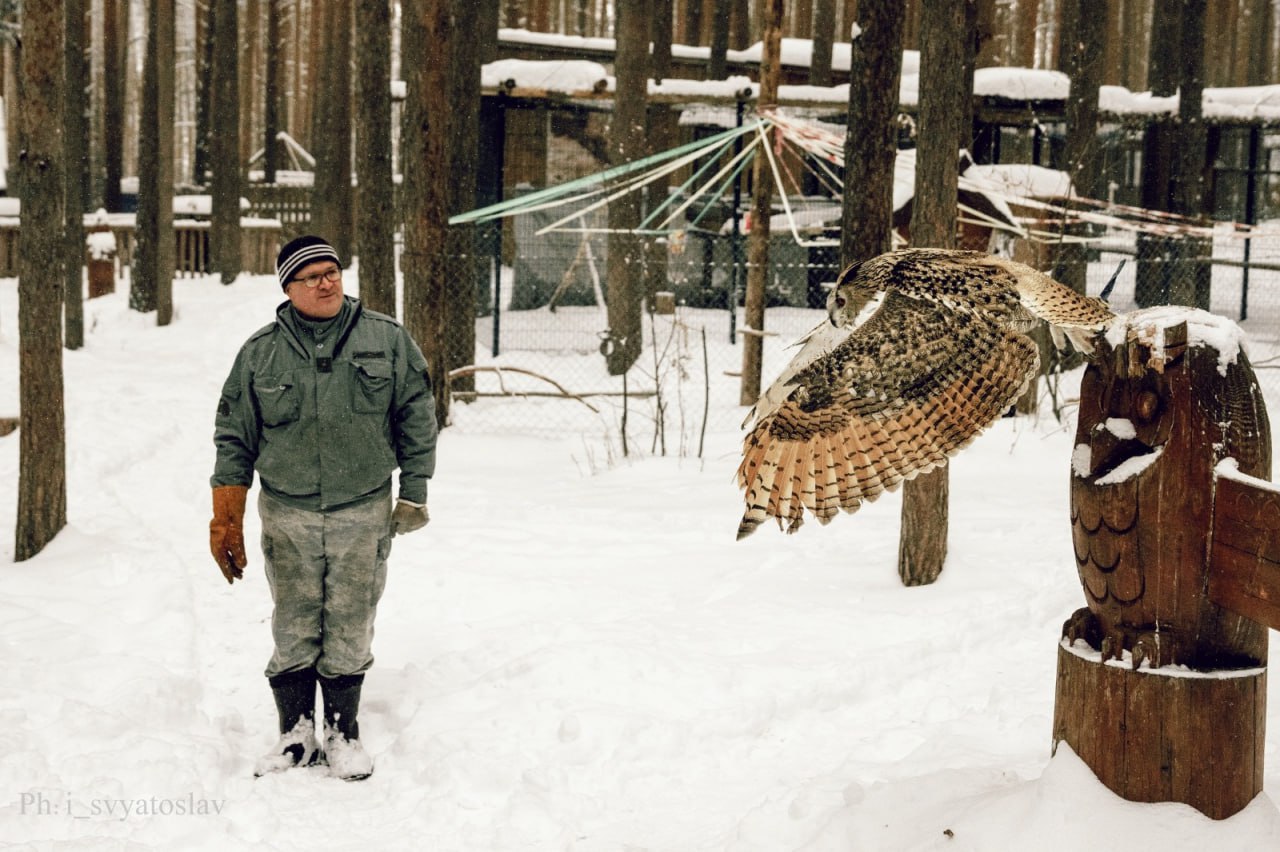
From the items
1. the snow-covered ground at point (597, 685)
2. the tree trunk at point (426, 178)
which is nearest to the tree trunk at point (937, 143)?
the snow-covered ground at point (597, 685)

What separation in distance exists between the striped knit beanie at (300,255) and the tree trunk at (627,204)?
8.10 m

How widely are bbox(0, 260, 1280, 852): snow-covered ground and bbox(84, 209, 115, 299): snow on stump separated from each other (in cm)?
1140

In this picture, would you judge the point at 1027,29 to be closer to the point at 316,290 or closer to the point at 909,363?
the point at 316,290

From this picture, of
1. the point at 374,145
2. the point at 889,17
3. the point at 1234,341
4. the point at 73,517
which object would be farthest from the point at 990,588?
the point at 374,145

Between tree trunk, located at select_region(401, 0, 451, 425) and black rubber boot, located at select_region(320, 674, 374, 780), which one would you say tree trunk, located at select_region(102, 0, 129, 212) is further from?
black rubber boot, located at select_region(320, 674, 374, 780)

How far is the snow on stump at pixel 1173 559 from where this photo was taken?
2738 millimetres

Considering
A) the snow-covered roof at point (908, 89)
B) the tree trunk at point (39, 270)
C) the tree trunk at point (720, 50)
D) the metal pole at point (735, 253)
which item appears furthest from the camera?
the tree trunk at point (720, 50)

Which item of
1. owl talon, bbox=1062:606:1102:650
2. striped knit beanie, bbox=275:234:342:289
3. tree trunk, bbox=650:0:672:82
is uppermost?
tree trunk, bbox=650:0:672:82

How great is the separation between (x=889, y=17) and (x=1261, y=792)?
16.1ft

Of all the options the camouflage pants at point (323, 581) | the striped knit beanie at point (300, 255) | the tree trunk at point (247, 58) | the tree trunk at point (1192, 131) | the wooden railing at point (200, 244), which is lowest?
the camouflage pants at point (323, 581)

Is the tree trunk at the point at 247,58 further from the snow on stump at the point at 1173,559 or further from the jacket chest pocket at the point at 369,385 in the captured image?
the snow on stump at the point at 1173,559

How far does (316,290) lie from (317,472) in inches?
26.3

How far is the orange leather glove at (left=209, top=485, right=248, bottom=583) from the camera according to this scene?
4.70m

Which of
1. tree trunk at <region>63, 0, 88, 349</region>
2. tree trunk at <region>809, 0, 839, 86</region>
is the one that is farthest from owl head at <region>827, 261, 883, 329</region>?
tree trunk at <region>809, 0, 839, 86</region>
